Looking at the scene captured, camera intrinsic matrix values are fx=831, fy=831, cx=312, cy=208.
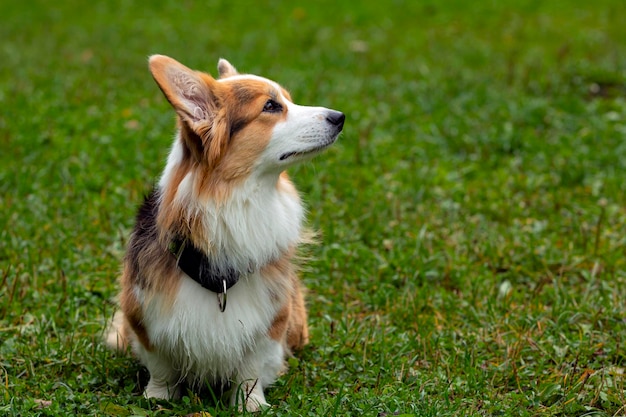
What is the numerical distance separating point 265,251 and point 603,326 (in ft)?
6.66

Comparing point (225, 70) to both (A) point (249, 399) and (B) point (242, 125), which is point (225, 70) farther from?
(A) point (249, 399)

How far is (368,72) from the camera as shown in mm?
9117

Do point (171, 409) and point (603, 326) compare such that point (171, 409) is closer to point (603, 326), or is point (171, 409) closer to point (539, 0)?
point (603, 326)

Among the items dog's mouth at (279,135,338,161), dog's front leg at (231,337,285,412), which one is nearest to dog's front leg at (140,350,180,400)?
dog's front leg at (231,337,285,412)

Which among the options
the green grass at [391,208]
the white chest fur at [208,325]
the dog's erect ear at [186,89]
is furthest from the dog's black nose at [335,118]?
the green grass at [391,208]

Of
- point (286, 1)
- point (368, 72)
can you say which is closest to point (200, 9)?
point (286, 1)

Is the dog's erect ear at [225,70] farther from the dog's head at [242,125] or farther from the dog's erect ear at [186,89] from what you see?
the dog's erect ear at [186,89]

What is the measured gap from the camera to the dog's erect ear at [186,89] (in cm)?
336

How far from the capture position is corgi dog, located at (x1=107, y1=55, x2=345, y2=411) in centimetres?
358

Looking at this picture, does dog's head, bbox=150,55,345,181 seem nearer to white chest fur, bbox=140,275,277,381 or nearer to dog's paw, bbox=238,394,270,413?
white chest fur, bbox=140,275,277,381

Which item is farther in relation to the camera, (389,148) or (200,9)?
(200,9)

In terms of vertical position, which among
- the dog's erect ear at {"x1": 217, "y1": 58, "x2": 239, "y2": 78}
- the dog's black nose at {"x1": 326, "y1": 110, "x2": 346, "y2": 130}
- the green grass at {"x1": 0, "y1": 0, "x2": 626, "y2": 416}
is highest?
the dog's erect ear at {"x1": 217, "y1": 58, "x2": 239, "y2": 78}

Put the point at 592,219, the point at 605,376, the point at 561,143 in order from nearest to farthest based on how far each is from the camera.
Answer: the point at 605,376 < the point at 592,219 < the point at 561,143

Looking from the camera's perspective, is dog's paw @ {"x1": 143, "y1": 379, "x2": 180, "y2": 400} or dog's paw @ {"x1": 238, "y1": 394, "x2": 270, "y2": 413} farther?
dog's paw @ {"x1": 143, "y1": 379, "x2": 180, "y2": 400}
